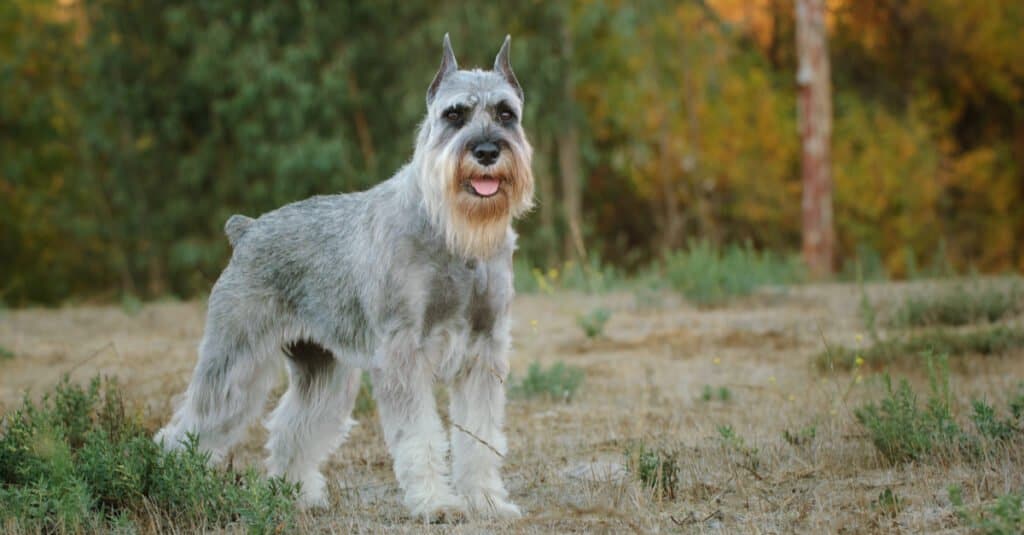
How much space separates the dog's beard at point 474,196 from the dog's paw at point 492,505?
1.29 meters

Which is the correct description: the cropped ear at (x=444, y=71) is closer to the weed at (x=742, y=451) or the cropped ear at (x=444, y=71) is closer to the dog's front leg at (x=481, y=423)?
the dog's front leg at (x=481, y=423)

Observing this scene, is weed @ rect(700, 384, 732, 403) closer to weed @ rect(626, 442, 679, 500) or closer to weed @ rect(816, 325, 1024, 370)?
weed @ rect(816, 325, 1024, 370)

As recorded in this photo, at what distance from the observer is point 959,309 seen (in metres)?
12.3

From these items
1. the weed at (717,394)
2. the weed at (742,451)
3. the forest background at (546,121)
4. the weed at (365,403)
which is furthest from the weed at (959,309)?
the forest background at (546,121)

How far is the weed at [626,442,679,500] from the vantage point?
20.8ft

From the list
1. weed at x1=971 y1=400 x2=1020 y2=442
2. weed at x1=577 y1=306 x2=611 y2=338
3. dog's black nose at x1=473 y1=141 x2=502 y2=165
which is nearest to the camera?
dog's black nose at x1=473 y1=141 x2=502 y2=165

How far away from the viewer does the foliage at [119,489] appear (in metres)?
5.79

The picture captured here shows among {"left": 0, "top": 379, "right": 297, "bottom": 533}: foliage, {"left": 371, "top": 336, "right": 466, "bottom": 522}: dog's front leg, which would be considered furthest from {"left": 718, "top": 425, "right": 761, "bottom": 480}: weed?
{"left": 0, "top": 379, "right": 297, "bottom": 533}: foliage

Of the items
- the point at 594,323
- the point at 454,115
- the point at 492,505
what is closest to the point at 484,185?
the point at 454,115

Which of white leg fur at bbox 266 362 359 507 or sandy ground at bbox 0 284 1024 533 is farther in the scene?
white leg fur at bbox 266 362 359 507

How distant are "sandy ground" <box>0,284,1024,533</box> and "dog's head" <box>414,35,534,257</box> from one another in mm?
1520

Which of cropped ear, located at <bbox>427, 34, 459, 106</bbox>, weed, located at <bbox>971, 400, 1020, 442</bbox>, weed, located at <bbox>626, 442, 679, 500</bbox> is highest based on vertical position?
cropped ear, located at <bbox>427, 34, 459, 106</bbox>

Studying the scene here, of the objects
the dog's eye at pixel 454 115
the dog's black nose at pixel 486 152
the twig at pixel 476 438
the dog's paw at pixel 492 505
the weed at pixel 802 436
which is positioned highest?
the dog's eye at pixel 454 115

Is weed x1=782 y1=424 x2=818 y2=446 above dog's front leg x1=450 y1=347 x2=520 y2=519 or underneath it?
underneath
